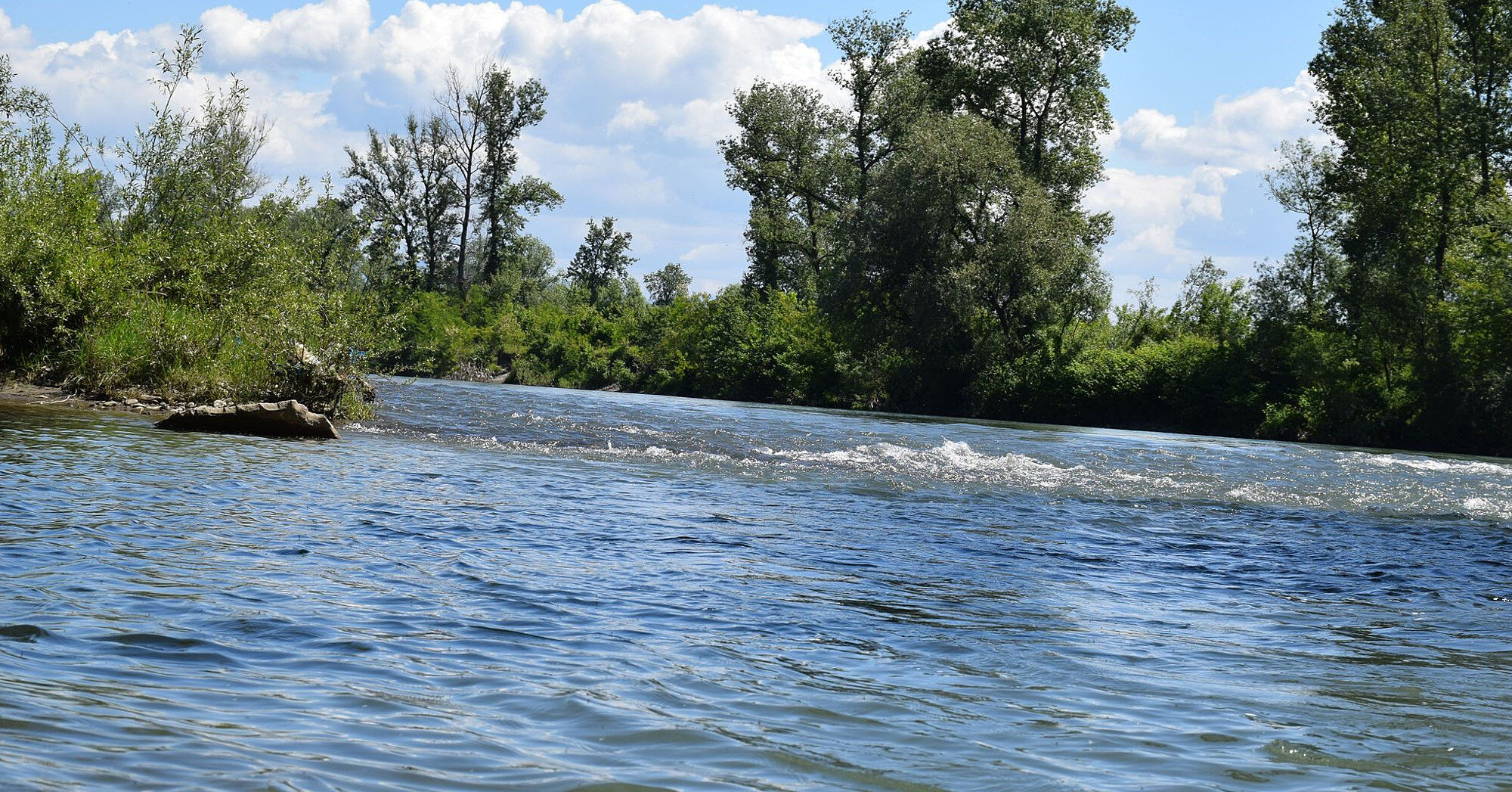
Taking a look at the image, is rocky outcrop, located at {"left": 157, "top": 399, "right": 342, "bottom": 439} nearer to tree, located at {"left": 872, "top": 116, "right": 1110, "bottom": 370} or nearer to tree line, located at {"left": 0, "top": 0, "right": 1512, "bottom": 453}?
tree line, located at {"left": 0, "top": 0, "right": 1512, "bottom": 453}

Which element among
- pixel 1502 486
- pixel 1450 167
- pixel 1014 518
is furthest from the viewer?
pixel 1450 167

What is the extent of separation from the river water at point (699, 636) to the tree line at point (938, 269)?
23.7 feet

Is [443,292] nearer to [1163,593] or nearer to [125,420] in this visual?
[125,420]

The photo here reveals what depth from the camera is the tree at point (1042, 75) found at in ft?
162

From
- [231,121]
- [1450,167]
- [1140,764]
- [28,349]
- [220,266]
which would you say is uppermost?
[1450,167]

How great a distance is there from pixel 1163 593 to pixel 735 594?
11.2 ft

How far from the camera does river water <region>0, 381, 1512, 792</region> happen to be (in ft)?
13.4

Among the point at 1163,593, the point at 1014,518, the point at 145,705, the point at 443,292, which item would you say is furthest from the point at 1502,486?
the point at 443,292

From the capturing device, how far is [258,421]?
18.2 metres

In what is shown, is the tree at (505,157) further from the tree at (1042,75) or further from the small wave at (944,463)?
the small wave at (944,463)

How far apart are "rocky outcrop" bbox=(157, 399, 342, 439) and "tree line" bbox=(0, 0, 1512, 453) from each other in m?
1.83

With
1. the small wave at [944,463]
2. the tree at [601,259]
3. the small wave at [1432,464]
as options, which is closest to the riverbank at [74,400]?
the small wave at [944,463]

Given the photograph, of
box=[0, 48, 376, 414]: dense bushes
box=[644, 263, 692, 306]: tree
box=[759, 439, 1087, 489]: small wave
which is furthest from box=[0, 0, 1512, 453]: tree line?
box=[644, 263, 692, 306]: tree

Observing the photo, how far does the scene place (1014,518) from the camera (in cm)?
1303
